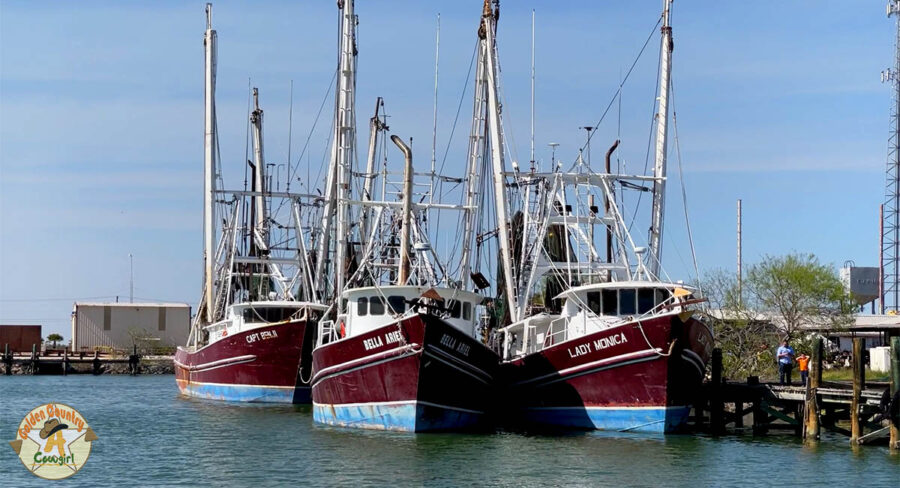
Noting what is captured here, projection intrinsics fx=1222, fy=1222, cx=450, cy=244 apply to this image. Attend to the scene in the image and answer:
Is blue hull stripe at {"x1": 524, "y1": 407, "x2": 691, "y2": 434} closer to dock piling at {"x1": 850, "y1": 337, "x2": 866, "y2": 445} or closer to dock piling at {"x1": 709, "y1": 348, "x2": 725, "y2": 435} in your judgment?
dock piling at {"x1": 709, "y1": 348, "x2": 725, "y2": 435}

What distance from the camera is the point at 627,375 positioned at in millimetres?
33312

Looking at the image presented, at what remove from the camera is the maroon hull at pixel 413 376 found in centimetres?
3222

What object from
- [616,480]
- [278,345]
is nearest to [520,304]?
[278,345]

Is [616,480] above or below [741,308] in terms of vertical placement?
below

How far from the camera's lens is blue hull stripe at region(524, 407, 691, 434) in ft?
110

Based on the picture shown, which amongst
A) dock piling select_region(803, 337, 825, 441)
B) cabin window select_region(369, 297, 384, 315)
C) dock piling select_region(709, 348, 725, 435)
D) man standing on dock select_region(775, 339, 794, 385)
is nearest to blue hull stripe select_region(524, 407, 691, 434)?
dock piling select_region(709, 348, 725, 435)

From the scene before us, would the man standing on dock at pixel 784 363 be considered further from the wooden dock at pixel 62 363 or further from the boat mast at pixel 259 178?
the wooden dock at pixel 62 363

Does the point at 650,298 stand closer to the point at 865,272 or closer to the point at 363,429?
the point at 363,429

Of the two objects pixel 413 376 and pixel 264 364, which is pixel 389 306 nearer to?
pixel 413 376

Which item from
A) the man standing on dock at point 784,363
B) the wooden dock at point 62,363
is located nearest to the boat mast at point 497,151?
the man standing on dock at point 784,363

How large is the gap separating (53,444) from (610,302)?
51.9 feet

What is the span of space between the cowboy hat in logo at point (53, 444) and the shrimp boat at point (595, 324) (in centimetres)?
1291

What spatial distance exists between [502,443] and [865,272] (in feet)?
164

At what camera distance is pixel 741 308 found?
177 ft
